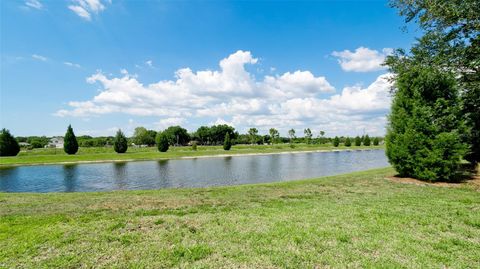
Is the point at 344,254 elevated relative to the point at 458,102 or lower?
lower

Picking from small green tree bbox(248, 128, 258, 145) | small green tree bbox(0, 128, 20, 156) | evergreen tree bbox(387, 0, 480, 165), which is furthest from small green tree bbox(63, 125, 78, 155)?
small green tree bbox(248, 128, 258, 145)

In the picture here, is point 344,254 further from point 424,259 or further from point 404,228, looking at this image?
point 404,228

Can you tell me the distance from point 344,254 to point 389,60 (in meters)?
13.1

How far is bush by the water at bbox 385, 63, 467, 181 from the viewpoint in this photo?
36.3 feet

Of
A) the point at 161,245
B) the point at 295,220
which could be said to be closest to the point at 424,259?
the point at 295,220

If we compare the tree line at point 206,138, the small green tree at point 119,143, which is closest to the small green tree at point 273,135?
the tree line at point 206,138

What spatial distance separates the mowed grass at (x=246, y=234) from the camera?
147 inches

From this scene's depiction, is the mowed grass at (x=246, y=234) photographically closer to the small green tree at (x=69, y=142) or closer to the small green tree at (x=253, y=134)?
the small green tree at (x=69, y=142)

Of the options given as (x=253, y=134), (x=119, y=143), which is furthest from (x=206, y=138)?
(x=119, y=143)

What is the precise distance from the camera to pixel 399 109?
40.8 ft

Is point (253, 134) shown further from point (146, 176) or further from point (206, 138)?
point (146, 176)

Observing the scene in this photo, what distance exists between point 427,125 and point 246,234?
11.3m

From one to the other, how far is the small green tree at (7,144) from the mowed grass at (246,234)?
150ft

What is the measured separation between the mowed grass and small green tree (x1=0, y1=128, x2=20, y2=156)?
45590mm
